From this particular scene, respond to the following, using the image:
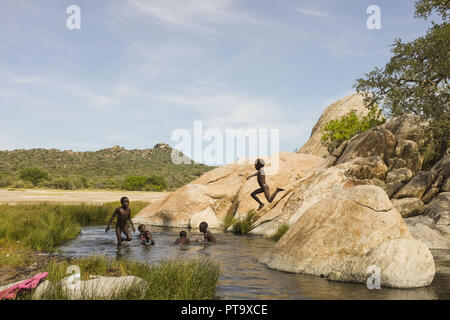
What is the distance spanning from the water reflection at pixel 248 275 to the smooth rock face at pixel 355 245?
0.31 meters

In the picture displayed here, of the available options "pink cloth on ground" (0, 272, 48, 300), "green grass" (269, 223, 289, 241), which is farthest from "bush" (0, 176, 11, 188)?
"pink cloth on ground" (0, 272, 48, 300)

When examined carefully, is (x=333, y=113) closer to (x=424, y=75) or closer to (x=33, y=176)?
(x=424, y=75)

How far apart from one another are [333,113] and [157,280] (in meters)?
41.5

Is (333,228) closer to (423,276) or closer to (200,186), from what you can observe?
(423,276)

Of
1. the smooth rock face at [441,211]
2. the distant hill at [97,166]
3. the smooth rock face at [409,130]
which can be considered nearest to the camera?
the smooth rock face at [441,211]

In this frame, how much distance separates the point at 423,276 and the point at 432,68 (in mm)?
12012

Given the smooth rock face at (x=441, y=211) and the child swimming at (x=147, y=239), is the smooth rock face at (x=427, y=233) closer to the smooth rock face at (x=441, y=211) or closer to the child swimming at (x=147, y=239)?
the smooth rock face at (x=441, y=211)

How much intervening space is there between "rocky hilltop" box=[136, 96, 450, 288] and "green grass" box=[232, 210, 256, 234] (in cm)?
44

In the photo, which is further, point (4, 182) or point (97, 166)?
point (97, 166)

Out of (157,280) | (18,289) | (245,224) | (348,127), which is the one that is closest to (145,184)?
(348,127)

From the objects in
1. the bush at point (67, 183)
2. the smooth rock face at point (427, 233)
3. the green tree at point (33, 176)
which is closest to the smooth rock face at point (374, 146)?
the smooth rock face at point (427, 233)

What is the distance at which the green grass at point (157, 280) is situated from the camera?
21.6 feet

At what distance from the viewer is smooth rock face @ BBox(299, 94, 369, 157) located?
145ft

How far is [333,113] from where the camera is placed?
46.0 m
